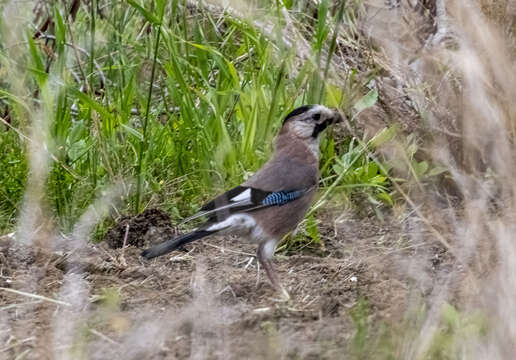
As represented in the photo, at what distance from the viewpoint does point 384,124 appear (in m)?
4.92

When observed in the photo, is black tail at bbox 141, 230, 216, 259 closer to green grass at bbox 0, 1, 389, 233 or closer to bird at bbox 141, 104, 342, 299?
bird at bbox 141, 104, 342, 299

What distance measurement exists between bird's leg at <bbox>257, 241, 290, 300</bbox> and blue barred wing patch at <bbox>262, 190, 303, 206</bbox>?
18cm

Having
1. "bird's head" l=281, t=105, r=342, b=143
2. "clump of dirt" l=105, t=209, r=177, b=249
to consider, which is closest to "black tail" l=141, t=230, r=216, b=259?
"clump of dirt" l=105, t=209, r=177, b=249

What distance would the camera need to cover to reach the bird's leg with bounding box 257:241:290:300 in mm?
4008

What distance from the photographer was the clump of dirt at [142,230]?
456 cm

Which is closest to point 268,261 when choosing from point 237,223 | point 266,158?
point 237,223

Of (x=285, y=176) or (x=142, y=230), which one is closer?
(x=285, y=176)

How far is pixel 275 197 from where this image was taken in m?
4.34

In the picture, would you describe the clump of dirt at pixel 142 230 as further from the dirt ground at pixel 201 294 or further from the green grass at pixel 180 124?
the green grass at pixel 180 124

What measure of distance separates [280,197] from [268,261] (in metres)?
0.30

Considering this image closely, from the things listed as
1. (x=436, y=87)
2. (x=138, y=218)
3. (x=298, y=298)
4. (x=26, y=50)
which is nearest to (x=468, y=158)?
(x=436, y=87)

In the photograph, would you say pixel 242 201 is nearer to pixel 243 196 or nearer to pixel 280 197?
pixel 243 196

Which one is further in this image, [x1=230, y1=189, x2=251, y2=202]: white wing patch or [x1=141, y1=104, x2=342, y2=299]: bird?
[x1=230, y1=189, x2=251, y2=202]: white wing patch

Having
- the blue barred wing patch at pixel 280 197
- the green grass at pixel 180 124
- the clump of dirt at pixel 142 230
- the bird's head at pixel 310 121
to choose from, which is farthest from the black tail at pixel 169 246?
the bird's head at pixel 310 121
